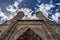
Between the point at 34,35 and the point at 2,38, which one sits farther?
the point at 34,35

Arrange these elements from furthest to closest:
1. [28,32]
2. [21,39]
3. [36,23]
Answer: [36,23], [28,32], [21,39]

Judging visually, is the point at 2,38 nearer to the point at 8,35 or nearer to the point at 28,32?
the point at 8,35

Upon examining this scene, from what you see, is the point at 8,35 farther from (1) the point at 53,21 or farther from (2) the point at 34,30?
(1) the point at 53,21

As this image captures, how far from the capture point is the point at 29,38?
1534 cm

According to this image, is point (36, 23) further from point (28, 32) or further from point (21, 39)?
point (21, 39)

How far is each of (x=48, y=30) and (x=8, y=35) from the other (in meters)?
3.88

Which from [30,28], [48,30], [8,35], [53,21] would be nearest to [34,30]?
[30,28]

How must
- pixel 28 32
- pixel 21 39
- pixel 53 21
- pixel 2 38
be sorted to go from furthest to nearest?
pixel 53 21, pixel 28 32, pixel 21 39, pixel 2 38

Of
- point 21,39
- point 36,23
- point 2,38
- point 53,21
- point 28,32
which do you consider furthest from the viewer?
point 53,21

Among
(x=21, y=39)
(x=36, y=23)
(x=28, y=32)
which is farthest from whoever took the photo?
(x=36, y=23)

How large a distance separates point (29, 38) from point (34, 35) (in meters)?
0.66

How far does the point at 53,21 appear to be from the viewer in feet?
67.4

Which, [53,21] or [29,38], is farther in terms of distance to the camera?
Answer: [53,21]

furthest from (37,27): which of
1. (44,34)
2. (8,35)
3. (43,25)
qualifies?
(8,35)
